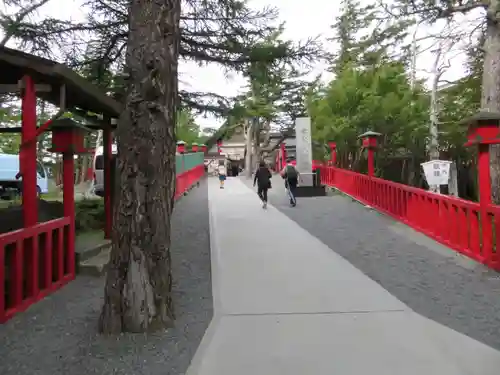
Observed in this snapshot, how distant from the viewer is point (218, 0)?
10.4 m

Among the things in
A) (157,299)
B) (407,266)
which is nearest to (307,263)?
(407,266)

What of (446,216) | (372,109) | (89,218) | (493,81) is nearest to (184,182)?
(372,109)

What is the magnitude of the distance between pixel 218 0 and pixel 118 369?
8421 mm

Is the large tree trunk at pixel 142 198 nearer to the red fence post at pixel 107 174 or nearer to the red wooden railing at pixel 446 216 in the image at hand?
the red fence post at pixel 107 174

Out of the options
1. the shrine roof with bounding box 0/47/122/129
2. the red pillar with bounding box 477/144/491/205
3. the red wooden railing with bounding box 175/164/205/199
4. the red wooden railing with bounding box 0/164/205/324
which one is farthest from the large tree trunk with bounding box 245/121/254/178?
the shrine roof with bounding box 0/47/122/129

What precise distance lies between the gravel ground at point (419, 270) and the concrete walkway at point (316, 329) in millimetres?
273

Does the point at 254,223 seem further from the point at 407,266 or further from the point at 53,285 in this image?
the point at 53,285

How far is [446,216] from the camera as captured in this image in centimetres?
895

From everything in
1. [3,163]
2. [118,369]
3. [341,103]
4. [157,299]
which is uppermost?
[341,103]

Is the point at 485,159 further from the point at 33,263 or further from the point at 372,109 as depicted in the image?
the point at 372,109

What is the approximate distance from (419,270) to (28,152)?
538 cm

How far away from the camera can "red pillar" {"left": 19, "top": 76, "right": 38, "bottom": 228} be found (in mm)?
5562

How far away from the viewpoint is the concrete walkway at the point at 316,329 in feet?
12.6

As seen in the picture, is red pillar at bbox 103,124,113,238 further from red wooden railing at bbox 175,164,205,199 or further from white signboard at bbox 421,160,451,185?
white signboard at bbox 421,160,451,185
